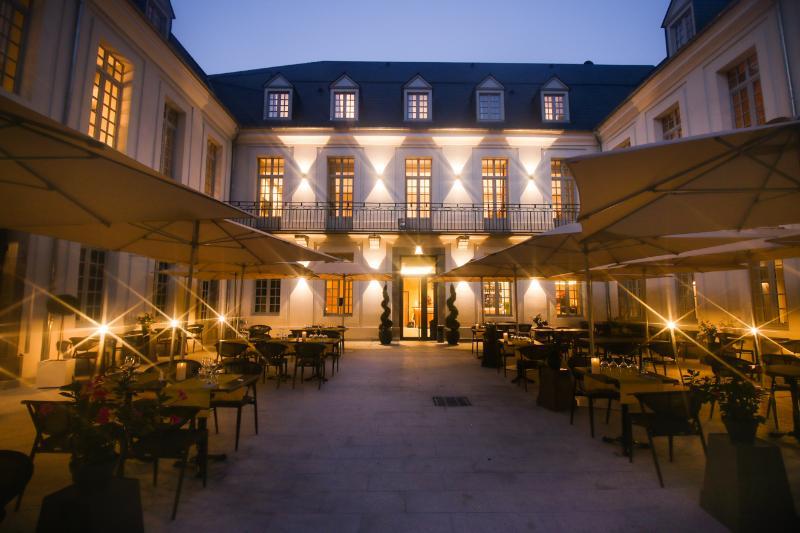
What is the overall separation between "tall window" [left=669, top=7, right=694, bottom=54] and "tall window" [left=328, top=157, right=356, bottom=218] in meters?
11.6

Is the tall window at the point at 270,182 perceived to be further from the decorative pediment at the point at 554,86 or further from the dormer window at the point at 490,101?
the decorative pediment at the point at 554,86

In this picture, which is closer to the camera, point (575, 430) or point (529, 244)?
point (575, 430)

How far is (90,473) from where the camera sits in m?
2.07

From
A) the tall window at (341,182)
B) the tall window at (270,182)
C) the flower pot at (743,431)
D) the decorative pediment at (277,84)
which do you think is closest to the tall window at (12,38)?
the tall window at (270,182)

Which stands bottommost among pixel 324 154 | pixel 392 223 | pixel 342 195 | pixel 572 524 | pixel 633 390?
pixel 572 524

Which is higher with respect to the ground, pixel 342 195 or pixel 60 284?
pixel 342 195

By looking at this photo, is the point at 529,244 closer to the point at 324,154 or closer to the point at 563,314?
the point at 563,314

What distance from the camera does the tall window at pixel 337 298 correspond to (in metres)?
14.4

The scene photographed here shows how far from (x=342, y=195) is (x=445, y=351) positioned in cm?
747

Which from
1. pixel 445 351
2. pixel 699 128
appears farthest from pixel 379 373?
pixel 699 128

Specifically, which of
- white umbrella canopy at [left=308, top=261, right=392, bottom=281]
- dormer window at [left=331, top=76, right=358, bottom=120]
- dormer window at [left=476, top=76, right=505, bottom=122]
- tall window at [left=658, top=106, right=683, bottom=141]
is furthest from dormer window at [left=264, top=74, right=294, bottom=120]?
tall window at [left=658, top=106, right=683, bottom=141]

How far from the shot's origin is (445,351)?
38.3ft

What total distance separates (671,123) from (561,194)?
4311 mm

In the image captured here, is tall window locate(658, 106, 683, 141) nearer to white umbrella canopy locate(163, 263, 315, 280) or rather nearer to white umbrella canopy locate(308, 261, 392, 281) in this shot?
white umbrella canopy locate(308, 261, 392, 281)
